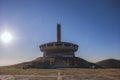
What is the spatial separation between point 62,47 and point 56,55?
492 centimetres

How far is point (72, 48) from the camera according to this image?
80312 millimetres

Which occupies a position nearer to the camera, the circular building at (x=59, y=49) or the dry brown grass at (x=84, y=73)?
the dry brown grass at (x=84, y=73)

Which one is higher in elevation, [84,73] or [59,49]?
[59,49]

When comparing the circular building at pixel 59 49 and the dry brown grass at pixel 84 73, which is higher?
the circular building at pixel 59 49

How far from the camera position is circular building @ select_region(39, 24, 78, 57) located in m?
78.6

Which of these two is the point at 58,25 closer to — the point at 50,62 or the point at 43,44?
the point at 43,44

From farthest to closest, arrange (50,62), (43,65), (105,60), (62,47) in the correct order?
(105,60) < (62,47) < (50,62) < (43,65)

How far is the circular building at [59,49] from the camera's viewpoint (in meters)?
78.6

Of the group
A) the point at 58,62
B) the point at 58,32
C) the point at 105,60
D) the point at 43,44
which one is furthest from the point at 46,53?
the point at 105,60

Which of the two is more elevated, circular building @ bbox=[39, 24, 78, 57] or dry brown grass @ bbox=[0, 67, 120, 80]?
circular building @ bbox=[39, 24, 78, 57]

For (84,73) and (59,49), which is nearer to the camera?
(84,73)

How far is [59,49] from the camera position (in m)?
78.7

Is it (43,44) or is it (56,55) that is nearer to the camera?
(56,55)

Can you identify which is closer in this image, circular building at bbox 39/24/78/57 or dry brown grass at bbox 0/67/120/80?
dry brown grass at bbox 0/67/120/80
